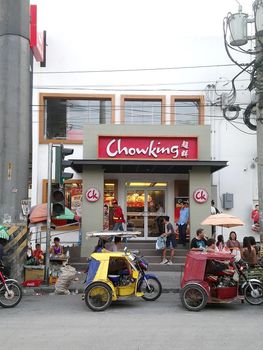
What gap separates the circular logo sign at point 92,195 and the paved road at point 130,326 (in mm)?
6018

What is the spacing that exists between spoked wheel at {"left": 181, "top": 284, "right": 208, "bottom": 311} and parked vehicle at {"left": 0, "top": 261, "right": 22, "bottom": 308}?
12.0 feet

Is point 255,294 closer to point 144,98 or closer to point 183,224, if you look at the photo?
point 183,224

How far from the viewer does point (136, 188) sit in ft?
66.3

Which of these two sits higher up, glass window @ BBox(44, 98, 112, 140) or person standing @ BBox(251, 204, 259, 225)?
glass window @ BBox(44, 98, 112, 140)

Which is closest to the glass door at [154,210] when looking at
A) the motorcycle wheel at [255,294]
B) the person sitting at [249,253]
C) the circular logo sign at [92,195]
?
the circular logo sign at [92,195]

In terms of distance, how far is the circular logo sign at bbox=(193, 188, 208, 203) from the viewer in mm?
17516

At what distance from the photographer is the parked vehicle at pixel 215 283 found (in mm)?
10383

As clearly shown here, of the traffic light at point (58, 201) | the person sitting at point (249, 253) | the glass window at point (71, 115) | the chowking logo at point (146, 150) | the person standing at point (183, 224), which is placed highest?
the glass window at point (71, 115)

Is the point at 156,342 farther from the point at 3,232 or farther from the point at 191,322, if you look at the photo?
the point at 3,232

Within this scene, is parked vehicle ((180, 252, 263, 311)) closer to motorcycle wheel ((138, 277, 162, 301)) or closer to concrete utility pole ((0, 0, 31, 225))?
motorcycle wheel ((138, 277, 162, 301))

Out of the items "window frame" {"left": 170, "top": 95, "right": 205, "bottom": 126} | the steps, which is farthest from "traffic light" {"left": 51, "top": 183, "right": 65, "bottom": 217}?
"window frame" {"left": 170, "top": 95, "right": 205, "bottom": 126}

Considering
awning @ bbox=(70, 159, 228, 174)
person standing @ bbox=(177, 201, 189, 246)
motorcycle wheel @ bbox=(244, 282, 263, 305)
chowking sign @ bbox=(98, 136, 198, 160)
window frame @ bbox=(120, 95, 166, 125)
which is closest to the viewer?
motorcycle wheel @ bbox=(244, 282, 263, 305)

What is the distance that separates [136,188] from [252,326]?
1191cm

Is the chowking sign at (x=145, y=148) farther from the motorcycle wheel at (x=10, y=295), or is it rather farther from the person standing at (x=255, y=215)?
the motorcycle wheel at (x=10, y=295)
